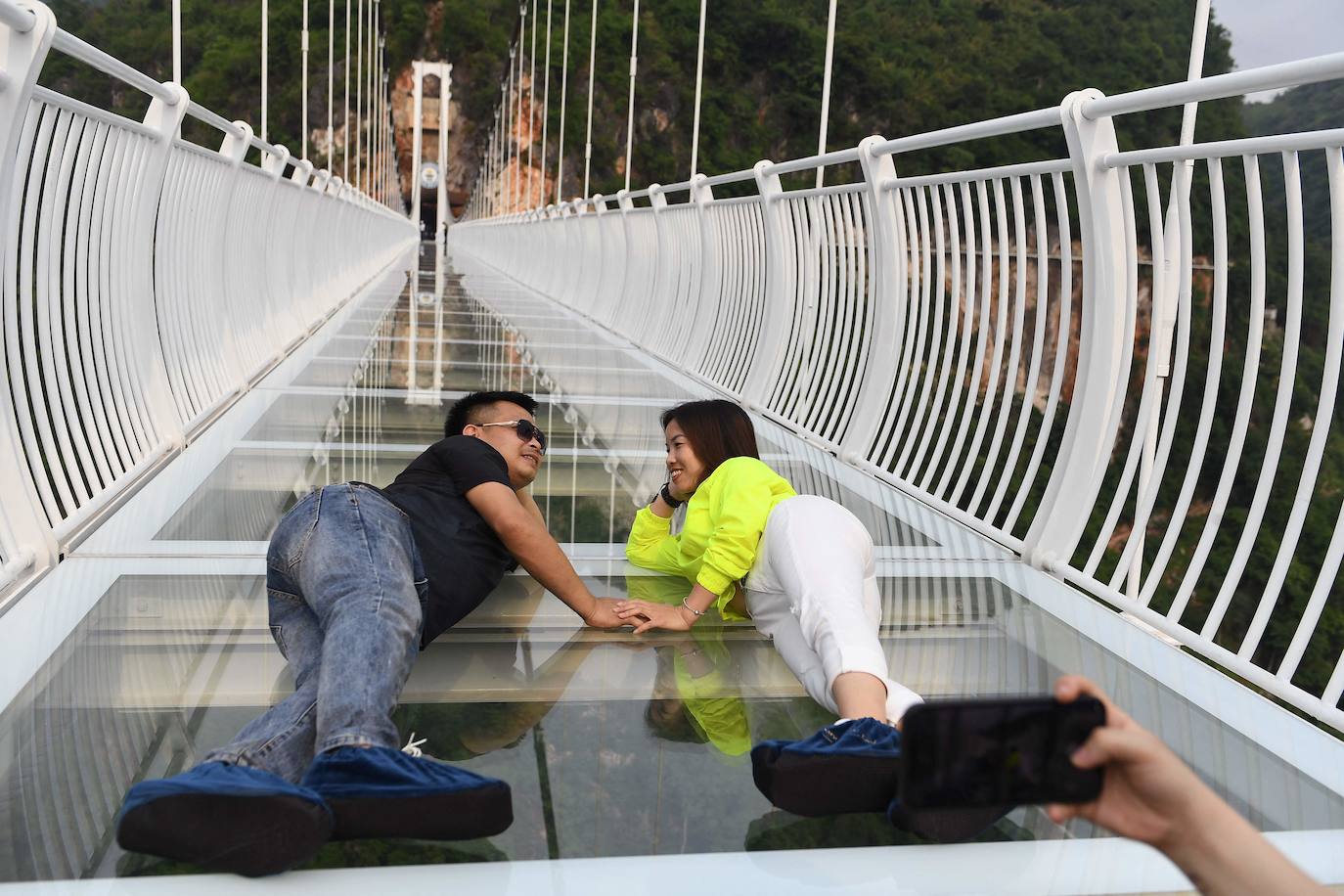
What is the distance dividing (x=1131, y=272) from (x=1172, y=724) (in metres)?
1.17

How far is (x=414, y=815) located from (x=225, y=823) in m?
0.22

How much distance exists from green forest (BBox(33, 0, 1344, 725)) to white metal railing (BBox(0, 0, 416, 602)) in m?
5.61

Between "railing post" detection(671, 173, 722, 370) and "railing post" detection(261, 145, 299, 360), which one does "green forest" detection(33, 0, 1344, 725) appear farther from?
"railing post" detection(671, 173, 722, 370)

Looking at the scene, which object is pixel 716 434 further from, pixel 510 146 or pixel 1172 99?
pixel 510 146

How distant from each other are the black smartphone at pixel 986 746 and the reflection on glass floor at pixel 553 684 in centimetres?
89

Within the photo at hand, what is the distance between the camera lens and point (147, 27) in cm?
2464

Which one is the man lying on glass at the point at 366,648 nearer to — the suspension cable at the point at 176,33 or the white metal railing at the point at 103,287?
the white metal railing at the point at 103,287

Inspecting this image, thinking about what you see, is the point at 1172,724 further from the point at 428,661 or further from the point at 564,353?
the point at 564,353

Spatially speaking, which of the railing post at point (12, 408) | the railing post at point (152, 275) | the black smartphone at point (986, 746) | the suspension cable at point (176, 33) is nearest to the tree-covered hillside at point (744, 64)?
the suspension cable at point (176, 33)

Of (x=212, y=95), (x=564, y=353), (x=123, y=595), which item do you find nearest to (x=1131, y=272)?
(x=123, y=595)

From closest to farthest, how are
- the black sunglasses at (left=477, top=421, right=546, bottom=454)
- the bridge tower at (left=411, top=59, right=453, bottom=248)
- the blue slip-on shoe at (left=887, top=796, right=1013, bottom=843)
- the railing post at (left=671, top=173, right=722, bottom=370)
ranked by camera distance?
the blue slip-on shoe at (left=887, top=796, right=1013, bottom=843)
the black sunglasses at (left=477, top=421, right=546, bottom=454)
the railing post at (left=671, top=173, right=722, bottom=370)
the bridge tower at (left=411, top=59, right=453, bottom=248)

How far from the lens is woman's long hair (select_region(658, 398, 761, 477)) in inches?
112

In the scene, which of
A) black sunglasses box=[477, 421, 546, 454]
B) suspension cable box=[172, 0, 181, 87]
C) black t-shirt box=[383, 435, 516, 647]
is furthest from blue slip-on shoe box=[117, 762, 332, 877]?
suspension cable box=[172, 0, 181, 87]

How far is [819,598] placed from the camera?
2.23 meters
